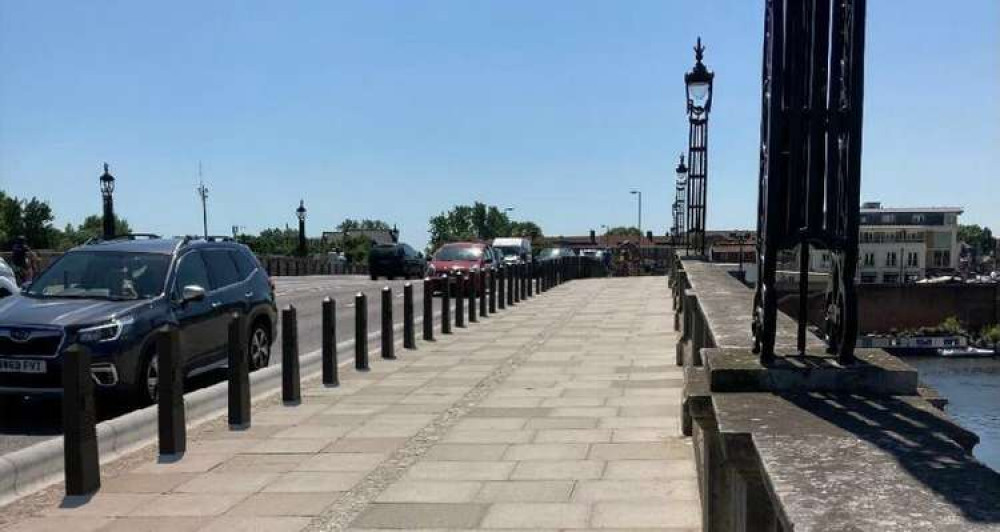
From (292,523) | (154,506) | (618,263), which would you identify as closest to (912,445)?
(292,523)

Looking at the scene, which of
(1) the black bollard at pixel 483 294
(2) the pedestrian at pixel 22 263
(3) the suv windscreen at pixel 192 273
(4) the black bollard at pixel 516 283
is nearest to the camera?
(3) the suv windscreen at pixel 192 273

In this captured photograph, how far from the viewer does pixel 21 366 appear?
7.36m

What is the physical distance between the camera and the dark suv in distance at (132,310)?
24.3 feet

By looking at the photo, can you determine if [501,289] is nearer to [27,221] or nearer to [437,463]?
[437,463]

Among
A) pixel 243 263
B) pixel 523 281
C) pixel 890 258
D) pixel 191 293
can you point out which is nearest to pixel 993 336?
pixel 890 258

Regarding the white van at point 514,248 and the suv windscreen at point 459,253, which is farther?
the white van at point 514,248

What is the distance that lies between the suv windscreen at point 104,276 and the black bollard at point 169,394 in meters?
2.46

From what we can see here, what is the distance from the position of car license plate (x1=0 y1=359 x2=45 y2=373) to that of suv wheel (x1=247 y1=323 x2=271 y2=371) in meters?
3.00

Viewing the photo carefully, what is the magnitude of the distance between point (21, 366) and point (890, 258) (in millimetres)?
97718

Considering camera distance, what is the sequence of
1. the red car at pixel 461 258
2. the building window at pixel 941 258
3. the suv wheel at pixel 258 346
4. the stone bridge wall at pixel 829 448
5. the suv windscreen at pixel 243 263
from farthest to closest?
the building window at pixel 941 258 → the red car at pixel 461 258 → the suv windscreen at pixel 243 263 → the suv wheel at pixel 258 346 → the stone bridge wall at pixel 829 448

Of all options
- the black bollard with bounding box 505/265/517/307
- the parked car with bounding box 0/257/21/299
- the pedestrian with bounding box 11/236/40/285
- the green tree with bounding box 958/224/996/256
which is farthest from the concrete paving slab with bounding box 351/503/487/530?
the green tree with bounding box 958/224/996/256

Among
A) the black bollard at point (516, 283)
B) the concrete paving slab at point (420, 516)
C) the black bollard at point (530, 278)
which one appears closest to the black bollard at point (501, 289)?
the black bollard at point (516, 283)

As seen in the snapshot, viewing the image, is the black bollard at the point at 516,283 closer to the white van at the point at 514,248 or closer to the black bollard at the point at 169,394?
the white van at the point at 514,248

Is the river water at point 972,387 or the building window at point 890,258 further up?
the building window at point 890,258
